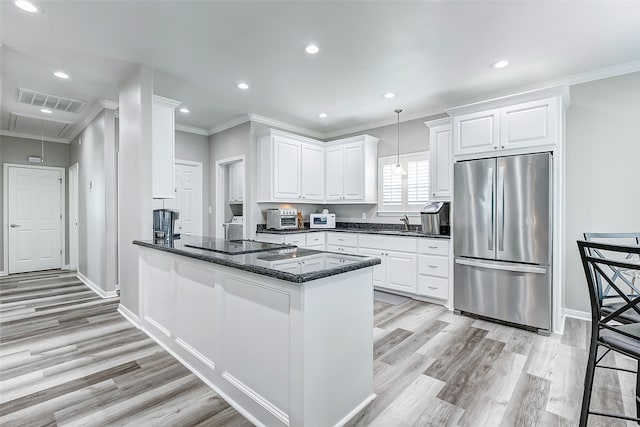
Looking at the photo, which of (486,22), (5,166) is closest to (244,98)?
(486,22)

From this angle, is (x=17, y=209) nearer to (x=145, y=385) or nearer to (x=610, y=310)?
(x=145, y=385)

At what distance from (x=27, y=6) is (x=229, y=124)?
10.2 ft

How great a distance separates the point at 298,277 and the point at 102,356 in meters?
2.26

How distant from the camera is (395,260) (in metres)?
4.29

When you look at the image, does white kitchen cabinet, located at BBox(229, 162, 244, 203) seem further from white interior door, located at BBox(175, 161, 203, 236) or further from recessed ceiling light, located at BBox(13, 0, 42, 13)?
recessed ceiling light, located at BBox(13, 0, 42, 13)

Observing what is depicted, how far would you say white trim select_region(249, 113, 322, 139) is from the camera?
4941 millimetres

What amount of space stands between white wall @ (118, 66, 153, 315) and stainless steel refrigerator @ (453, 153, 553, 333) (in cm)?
346

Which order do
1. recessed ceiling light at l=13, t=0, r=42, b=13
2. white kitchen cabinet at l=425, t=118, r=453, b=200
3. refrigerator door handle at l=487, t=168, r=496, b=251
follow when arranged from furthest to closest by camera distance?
white kitchen cabinet at l=425, t=118, r=453, b=200
refrigerator door handle at l=487, t=168, r=496, b=251
recessed ceiling light at l=13, t=0, r=42, b=13

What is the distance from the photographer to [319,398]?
1617mm

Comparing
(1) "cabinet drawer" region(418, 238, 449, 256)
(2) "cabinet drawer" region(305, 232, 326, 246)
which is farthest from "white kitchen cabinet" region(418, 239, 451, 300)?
(2) "cabinet drawer" region(305, 232, 326, 246)

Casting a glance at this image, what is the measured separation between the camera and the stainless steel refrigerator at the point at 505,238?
3084 millimetres

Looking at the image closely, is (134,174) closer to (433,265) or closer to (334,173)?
(334,173)

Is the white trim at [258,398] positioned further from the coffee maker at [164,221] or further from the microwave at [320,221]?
the microwave at [320,221]

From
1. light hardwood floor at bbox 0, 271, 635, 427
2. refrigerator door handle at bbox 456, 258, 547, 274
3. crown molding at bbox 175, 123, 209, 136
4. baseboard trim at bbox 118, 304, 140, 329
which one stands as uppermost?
crown molding at bbox 175, 123, 209, 136
